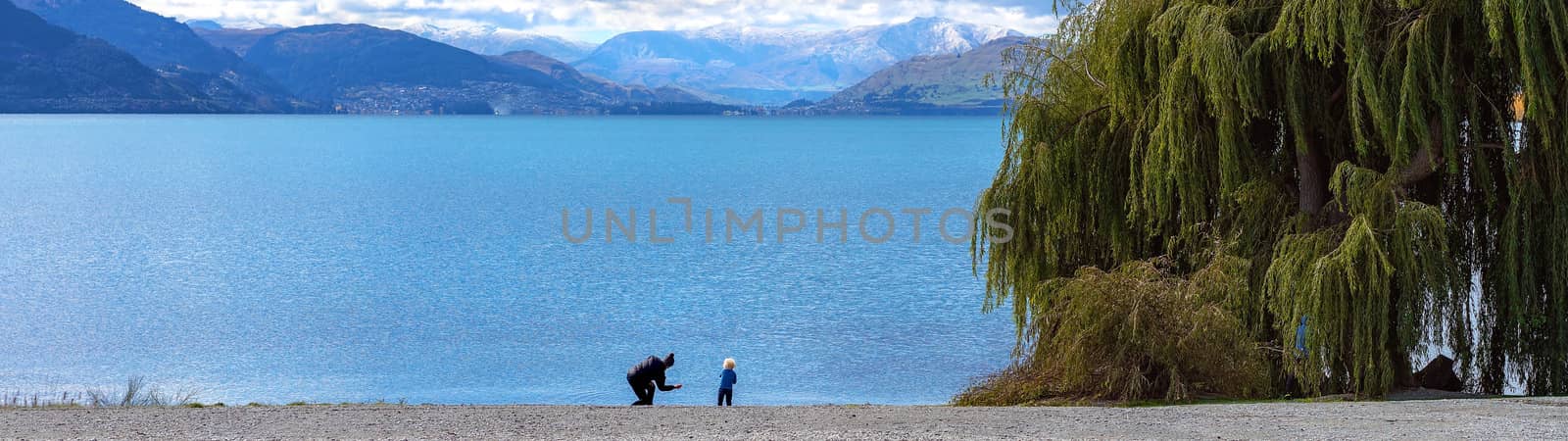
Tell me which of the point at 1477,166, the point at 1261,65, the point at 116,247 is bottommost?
the point at 116,247

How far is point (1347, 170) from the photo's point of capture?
18.7 meters

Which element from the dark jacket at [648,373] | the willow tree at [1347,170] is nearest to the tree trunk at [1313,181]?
the willow tree at [1347,170]

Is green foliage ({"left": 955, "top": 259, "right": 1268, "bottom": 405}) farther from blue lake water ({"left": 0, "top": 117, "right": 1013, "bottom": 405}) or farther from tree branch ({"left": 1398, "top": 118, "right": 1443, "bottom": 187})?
blue lake water ({"left": 0, "top": 117, "right": 1013, "bottom": 405})

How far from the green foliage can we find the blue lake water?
8.50m

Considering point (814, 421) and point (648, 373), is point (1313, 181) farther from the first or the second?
point (648, 373)

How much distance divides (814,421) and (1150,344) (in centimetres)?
575

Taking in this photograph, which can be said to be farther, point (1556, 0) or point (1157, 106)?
point (1157, 106)

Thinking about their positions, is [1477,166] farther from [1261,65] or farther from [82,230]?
[82,230]

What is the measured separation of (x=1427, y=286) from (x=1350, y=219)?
1301 millimetres

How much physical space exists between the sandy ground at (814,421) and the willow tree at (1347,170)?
118 inches

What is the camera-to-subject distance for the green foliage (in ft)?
59.7

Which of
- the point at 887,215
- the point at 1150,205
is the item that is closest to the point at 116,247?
the point at 887,215

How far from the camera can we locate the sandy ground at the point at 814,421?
13.3 m

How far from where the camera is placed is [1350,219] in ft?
63.1
